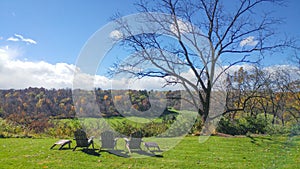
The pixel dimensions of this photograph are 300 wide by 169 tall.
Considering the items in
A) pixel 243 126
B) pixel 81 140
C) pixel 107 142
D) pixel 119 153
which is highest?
pixel 243 126

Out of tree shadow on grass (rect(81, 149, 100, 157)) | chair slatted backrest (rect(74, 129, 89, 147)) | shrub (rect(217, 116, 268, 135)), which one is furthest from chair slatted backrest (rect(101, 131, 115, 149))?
shrub (rect(217, 116, 268, 135))

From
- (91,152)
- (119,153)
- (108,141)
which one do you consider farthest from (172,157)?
(91,152)

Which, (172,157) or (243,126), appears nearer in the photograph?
(172,157)

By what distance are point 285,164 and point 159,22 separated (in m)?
8.66

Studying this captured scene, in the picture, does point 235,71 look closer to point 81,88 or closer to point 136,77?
point 136,77

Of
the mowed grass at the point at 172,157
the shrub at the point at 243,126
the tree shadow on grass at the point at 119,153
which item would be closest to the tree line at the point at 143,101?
the shrub at the point at 243,126

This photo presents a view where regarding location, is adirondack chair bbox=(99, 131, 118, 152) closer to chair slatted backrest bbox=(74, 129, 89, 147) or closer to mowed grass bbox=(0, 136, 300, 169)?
mowed grass bbox=(0, 136, 300, 169)

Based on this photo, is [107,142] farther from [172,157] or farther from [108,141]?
[172,157]

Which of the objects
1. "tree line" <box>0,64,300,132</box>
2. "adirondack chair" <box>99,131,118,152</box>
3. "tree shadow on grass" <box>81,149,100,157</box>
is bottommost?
"tree shadow on grass" <box>81,149,100,157</box>

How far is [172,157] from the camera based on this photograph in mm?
7066

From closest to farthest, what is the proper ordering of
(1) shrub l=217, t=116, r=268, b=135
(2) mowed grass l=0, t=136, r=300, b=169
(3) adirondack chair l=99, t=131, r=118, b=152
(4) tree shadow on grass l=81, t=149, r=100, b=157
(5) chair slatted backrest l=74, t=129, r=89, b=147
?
(2) mowed grass l=0, t=136, r=300, b=169 < (4) tree shadow on grass l=81, t=149, r=100, b=157 < (5) chair slatted backrest l=74, t=129, r=89, b=147 < (3) adirondack chair l=99, t=131, r=118, b=152 < (1) shrub l=217, t=116, r=268, b=135

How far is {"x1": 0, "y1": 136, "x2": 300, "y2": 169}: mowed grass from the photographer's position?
6.11m

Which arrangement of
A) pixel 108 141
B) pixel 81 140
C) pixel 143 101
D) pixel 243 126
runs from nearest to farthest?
pixel 81 140
pixel 108 141
pixel 143 101
pixel 243 126

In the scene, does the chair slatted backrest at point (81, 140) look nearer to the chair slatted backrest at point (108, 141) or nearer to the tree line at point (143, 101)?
the chair slatted backrest at point (108, 141)
